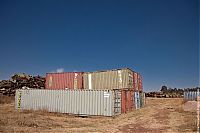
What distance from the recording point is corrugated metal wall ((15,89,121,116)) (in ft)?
82.1

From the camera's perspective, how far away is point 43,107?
2875cm

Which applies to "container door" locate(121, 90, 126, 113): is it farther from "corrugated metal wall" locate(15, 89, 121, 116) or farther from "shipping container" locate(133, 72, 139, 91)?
"shipping container" locate(133, 72, 139, 91)

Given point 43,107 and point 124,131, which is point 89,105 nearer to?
point 43,107

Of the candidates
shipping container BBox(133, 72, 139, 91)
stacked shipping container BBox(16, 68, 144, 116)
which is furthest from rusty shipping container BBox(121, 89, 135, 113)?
shipping container BBox(133, 72, 139, 91)

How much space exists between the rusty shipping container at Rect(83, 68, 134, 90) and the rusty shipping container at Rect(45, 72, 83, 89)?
787mm

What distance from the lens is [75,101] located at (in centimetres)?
2670

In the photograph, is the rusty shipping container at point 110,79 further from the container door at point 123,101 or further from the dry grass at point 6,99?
the dry grass at point 6,99

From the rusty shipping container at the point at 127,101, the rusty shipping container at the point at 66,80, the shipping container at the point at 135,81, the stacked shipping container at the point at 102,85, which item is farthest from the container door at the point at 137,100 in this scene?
the rusty shipping container at the point at 66,80

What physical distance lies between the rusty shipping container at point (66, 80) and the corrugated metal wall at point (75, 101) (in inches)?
168

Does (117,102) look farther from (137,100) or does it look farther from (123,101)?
(137,100)

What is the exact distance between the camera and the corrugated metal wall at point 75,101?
82.1 feet

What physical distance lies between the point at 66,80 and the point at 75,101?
660cm

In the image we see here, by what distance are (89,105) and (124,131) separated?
931 cm

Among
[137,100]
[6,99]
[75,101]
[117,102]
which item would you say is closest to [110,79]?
[117,102]
